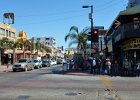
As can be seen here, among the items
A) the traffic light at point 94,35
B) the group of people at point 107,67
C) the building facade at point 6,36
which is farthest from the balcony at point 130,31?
the building facade at point 6,36

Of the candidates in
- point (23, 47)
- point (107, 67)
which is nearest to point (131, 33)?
point (107, 67)

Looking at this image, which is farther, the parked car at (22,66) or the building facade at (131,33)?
the parked car at (22,66)

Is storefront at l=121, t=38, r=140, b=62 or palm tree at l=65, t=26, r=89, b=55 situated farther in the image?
palm tree at l=65, t=26, r=89, b=55

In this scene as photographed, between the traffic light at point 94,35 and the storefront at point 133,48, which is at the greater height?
the traffic light at point 94,35

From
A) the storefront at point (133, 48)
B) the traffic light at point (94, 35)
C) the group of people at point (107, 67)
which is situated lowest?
the group of people at point (107, 67)

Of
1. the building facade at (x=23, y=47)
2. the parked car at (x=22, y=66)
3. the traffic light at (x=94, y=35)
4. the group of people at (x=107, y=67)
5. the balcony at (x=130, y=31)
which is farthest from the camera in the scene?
the building facade at (x=23, y=47)

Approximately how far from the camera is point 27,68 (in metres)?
54.3

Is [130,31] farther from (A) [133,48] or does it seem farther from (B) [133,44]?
(A) [133,48]

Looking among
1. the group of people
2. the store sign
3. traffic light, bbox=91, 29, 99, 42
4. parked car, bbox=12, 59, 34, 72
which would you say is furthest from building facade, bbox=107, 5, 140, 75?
parked car, bbox=12, 59, 34, 72

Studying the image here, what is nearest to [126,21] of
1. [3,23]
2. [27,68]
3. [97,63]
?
[97,63]

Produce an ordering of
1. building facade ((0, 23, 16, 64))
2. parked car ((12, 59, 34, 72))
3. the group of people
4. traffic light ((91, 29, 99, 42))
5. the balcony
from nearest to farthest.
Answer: the group of people < traffic light ((91, 29, 99, 42)) < the balcony < parked car ((12, 59, 34, 72)) < building facade ((0, 23, 16, 64))

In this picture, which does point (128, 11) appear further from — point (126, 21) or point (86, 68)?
point (86, 68)

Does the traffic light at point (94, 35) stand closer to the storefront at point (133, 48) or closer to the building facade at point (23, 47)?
the storefront at point (133, 48)

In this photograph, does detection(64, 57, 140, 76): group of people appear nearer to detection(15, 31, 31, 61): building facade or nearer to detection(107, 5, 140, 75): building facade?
detection(107, 5, 140, 75): building facade
